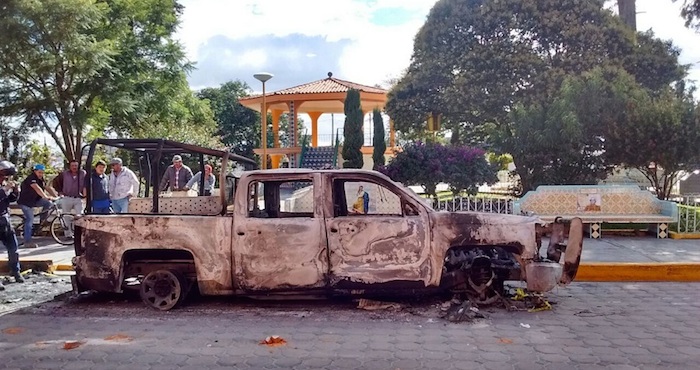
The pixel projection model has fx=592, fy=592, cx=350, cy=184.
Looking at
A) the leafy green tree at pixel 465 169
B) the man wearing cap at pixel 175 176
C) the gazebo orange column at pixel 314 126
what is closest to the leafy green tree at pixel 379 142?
the leafy green tree at pixel 465 169

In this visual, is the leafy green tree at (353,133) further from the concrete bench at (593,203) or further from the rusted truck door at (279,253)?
the rusted truck door at (279,253)

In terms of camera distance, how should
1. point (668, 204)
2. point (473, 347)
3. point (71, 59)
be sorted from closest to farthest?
point (473, 347), point (668, 204), point (71, 59)

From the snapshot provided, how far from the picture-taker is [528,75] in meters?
18.7

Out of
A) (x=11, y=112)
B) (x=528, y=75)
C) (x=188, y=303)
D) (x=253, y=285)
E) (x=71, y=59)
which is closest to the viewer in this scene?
(x=253, y=285)

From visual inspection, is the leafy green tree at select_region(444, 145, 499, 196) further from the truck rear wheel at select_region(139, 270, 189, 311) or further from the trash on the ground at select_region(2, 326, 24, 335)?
the trash on the ground at select_region(2, 326, 24, 335)

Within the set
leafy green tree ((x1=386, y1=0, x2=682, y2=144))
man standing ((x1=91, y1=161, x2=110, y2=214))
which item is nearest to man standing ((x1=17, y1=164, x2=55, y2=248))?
man standing ((x1=91, y1=161, x2=110, y2=214))

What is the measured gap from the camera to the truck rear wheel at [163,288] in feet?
21.2

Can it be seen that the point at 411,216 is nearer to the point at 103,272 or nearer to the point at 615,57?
the point at 103,272

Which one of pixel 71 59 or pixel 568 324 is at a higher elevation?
pixel 71 59

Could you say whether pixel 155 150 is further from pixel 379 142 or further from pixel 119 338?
pixel 379 142

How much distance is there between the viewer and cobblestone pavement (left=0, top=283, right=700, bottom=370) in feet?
15.5

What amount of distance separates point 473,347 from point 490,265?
1535 millimetres

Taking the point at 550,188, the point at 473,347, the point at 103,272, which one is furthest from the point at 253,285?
the point at 550,188

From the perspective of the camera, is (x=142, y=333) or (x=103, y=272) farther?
(x=103, y=272)
